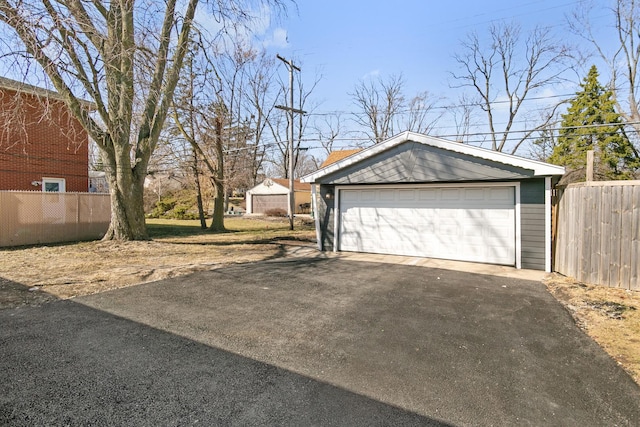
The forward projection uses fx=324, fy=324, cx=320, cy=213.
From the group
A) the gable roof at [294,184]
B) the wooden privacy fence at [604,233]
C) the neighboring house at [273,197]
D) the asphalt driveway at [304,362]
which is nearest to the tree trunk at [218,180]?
the gable roof at [294,184]

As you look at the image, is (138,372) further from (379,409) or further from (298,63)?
(298,63)

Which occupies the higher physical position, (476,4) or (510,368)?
(476,4)

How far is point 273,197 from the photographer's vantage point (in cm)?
3098

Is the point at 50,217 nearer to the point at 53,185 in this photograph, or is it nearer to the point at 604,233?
the point at 53,185

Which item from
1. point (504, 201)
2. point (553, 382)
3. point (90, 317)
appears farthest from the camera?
point (504, 201)

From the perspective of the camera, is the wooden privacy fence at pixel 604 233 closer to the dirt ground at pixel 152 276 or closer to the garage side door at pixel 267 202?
the dirt ground at pixel 152 276

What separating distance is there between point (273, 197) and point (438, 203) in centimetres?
2359

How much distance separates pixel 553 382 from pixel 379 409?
1.63m

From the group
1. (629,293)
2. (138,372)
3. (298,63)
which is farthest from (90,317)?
(298,63)

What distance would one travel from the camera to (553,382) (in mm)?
2795

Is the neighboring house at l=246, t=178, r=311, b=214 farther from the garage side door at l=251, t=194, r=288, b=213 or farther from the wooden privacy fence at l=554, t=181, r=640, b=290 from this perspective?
the wooden privacy fence at l=554, t=181, r=640, b=290

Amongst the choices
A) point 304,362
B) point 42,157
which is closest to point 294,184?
point 42,157

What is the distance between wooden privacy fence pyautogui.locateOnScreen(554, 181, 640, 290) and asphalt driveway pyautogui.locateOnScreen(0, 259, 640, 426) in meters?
1.50

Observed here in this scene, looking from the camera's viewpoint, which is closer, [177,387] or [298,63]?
[177,387]
